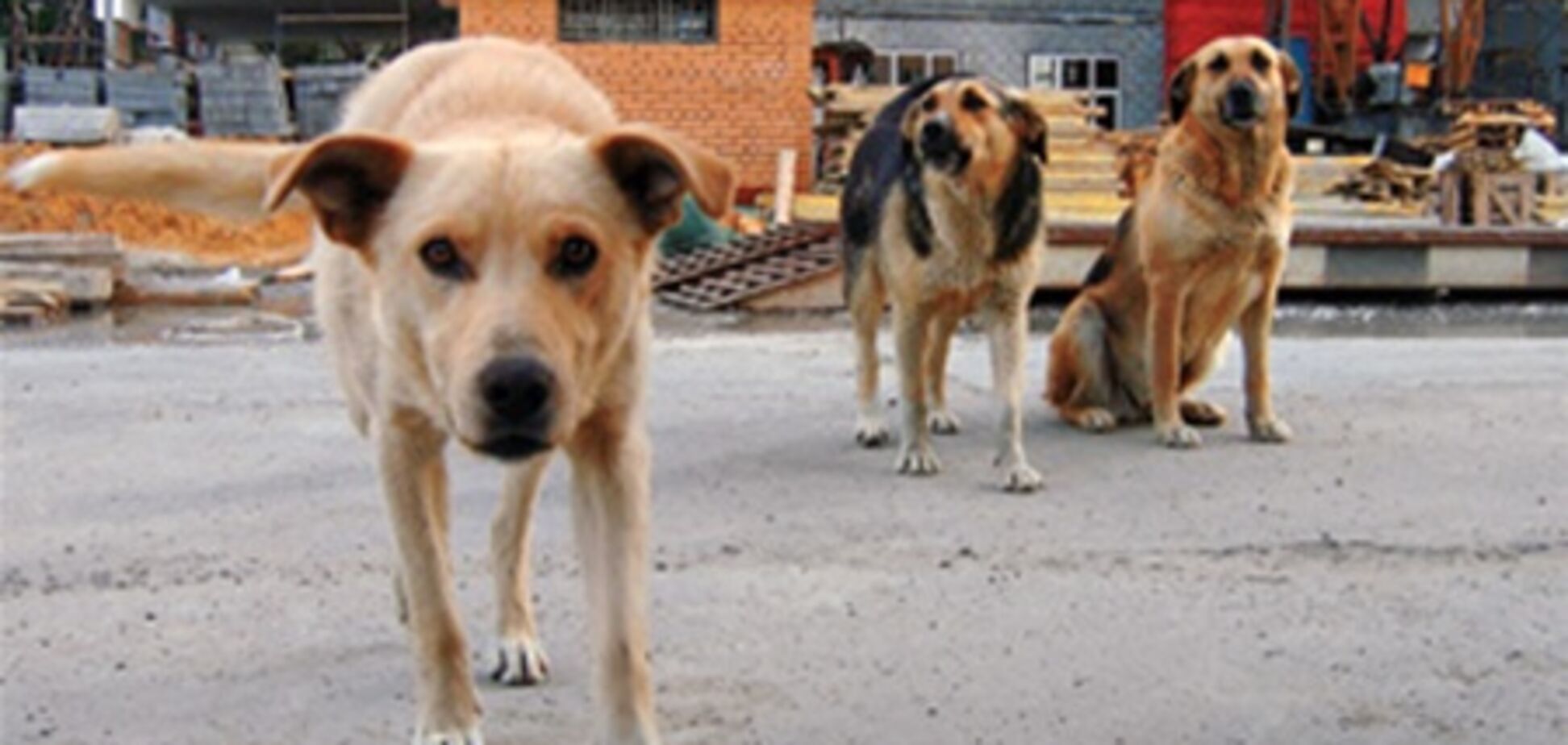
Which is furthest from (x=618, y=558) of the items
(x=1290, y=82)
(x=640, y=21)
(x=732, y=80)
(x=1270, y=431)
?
(x=640, y=21)

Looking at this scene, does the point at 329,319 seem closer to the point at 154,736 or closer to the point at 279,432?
the point at 154,736

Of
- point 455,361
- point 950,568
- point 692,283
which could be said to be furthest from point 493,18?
point 455,361

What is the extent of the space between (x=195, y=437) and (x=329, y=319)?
363cm

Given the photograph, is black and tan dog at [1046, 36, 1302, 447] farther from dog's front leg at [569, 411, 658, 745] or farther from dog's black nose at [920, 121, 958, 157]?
dog's front leg at [569, 411, 658, 745]

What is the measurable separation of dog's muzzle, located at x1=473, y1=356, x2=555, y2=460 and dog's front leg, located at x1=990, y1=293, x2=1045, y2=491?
3.53m

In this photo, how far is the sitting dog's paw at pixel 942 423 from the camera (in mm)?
7645

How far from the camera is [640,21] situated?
22.5 m

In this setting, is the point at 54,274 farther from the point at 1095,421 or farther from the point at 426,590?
the point at 426,590

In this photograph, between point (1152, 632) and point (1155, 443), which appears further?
point (1155, 443)

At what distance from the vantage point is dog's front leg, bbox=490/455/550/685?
4004 mm

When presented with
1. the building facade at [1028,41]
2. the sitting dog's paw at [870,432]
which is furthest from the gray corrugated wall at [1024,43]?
the sitting dog's paw at [870,432]

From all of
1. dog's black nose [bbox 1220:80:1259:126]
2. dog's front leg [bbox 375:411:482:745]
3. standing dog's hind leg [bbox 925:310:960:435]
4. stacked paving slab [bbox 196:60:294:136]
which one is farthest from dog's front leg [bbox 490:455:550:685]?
stacked paving slab [bbox 196:60:294:136]

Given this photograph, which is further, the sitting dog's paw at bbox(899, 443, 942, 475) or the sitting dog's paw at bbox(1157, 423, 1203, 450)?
the sitting dog's paw at bbox(1157, 423, 1203, 450)

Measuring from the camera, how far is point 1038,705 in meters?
3.80
